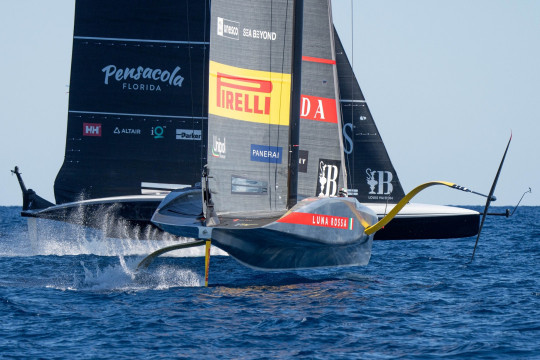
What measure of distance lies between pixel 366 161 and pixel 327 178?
538cm

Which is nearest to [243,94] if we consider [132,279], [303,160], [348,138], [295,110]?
[295,110]

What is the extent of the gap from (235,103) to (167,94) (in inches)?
309

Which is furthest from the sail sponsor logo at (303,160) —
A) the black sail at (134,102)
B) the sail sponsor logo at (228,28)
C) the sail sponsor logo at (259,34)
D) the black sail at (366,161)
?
the black sail at (134,102)

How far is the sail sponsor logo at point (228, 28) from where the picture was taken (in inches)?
567

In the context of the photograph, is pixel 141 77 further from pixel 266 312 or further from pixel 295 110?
pixel 266 312

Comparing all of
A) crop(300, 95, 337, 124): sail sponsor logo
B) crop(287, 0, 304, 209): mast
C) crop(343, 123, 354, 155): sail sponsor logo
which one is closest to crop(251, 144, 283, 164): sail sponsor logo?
crop(287, 0, 304, 209): mast

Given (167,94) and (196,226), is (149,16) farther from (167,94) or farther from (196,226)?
(196,226)

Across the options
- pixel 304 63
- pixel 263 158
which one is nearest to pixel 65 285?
pixel 263 158

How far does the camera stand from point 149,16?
22.0 meters

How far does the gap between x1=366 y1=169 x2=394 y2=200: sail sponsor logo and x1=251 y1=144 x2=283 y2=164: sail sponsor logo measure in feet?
22.6

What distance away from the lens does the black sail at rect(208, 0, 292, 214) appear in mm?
14398

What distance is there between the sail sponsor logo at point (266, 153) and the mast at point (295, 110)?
0.78ft

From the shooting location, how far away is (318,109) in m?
16.4

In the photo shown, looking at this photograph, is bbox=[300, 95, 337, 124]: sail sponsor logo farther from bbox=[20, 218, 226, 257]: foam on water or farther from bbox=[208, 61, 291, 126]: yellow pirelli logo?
bbox=[20, 218, 226, 257]: foam on water
